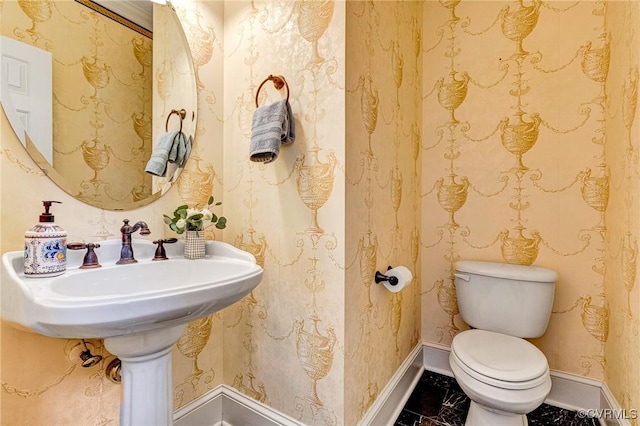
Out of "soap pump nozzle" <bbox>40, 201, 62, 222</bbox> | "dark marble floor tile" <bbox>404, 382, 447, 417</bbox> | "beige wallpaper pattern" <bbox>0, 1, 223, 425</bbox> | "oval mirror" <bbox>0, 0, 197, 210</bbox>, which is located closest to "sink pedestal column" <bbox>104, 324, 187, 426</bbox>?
"beige wallpaper pattern" <bbox>0, 1, 223, 425</bbox>

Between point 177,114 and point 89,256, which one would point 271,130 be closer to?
point 177,114

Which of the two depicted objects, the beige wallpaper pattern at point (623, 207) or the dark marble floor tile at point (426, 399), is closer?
the beige wallpaper pattern at point (623, 207)

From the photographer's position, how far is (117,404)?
3.55 ft

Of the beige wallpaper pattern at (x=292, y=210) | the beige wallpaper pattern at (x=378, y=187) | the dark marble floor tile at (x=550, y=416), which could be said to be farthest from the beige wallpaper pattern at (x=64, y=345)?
the dark marble floor tile at (x=550, y=416)

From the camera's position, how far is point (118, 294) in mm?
802

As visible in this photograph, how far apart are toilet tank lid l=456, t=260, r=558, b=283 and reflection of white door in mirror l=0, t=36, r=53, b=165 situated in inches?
72.9

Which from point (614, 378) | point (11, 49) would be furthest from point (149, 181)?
point (614, 378)

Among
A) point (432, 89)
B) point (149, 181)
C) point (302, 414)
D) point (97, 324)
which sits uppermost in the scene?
point (432, 89)

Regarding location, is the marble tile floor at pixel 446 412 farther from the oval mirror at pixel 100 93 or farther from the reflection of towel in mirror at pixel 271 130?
the oval mirror at pixel 100 93

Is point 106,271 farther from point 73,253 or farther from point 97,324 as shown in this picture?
point 97,324

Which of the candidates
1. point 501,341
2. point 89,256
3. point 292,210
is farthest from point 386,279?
point 89,256

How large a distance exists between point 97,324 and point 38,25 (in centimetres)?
97

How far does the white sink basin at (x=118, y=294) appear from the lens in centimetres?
58

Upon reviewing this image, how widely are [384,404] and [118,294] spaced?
3.92ft
